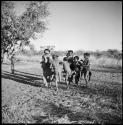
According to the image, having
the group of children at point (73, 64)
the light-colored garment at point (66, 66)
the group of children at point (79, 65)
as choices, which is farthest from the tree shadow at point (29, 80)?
the group of children at point (79, 65)

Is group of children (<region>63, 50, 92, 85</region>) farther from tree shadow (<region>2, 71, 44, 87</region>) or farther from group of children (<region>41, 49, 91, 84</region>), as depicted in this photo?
tree shadow (<region>2, 71, 44, 87</region>)

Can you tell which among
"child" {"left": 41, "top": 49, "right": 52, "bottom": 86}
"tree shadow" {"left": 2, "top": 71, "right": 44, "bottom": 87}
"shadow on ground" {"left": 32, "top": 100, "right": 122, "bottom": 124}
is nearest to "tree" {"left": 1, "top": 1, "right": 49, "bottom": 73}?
"tree shadow" {"left": 2, "top": 71, "right": 44, "bottom": 87}

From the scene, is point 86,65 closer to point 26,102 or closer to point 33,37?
point 26,102

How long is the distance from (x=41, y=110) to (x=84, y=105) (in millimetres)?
1910

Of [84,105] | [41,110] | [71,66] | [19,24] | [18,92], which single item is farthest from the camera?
[19,24]

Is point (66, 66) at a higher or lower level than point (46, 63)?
lower

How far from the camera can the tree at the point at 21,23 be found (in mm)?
18328

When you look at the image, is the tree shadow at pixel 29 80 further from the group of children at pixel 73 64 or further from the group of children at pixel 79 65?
the group of children at pixel 79 65

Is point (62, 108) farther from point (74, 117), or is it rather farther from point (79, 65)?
point (79, 65)

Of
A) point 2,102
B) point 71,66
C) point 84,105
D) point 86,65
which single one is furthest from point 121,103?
point 2,102

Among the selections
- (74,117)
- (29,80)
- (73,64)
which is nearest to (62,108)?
(74,117)

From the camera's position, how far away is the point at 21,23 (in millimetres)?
18344

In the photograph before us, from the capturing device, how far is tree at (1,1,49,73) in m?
18.3

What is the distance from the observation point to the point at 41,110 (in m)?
5.81
